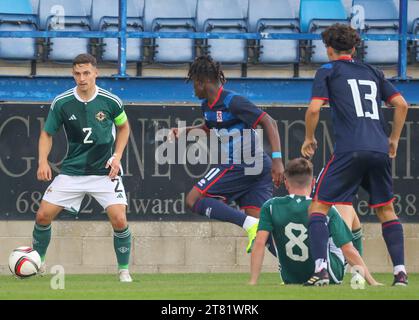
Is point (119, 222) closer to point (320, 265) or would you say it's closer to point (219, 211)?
point (219, 211)

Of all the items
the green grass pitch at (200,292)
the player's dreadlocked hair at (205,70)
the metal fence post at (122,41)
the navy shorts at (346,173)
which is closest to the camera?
the green grass pitch at (200,292)

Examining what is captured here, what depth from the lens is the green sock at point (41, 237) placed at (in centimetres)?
1116

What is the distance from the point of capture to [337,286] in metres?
8.77

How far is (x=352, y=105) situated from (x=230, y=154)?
2013 mm

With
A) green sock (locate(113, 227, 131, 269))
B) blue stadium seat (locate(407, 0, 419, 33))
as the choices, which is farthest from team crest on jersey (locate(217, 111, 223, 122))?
blue stadium seat (locate(407, 0, 419, 33))

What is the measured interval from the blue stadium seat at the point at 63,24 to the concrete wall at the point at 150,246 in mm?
2728

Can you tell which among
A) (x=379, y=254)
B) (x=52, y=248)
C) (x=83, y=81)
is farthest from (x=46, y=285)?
(x=379, y=254)

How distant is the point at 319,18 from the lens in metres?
16.3

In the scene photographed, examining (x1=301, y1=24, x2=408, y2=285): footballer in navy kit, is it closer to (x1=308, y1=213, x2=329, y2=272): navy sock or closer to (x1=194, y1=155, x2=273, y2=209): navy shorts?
(x1=308, y1=213, x2=329, y2=272): navy sock

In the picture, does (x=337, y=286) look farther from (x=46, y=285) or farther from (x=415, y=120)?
(x=415, y=120)

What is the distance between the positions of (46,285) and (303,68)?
6913 millimetres

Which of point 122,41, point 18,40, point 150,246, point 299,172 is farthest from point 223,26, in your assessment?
point 299,172

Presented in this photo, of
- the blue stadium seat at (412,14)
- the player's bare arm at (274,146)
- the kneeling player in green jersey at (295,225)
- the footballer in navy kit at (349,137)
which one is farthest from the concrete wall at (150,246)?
the footballer in navy kit at (349,137)

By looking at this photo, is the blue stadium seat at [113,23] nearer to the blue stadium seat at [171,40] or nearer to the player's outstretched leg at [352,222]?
the blue stadium seat at [171,40]
